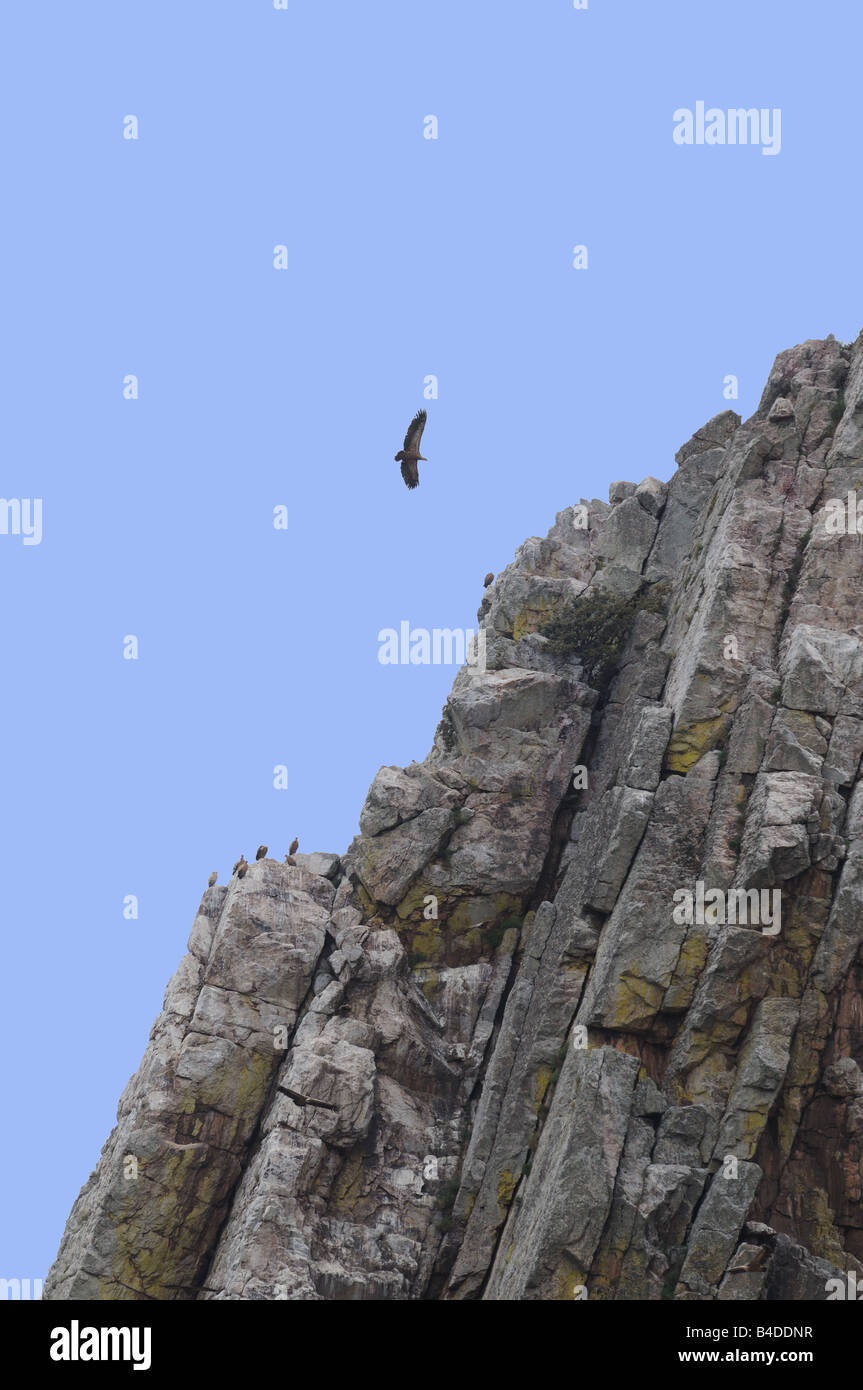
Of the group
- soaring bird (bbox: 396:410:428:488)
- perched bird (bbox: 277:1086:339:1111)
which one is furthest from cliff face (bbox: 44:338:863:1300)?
soaring bird (bbox: 396:410:428:488)

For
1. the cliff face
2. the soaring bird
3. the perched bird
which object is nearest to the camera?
the cliff face

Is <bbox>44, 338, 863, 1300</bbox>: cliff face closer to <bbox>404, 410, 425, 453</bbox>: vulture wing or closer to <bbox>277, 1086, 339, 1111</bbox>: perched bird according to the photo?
<bbox>277, 1086, 339, 1111</bbox>: perched bird

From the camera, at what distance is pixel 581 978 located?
47375mm

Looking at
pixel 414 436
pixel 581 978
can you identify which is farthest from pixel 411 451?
pixel 581 978

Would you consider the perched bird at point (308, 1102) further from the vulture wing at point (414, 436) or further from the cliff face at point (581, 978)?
the vulture wing at point (414, 436)

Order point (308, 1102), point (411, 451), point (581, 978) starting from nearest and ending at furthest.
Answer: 1. point (581, 978)
2. point (308, 1102)
3. point (411, 451)

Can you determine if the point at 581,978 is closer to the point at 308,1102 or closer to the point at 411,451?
the point at 308,1102

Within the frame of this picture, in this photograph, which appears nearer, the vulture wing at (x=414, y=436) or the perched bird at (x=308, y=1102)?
the perched bird at (x=308, y=1102)

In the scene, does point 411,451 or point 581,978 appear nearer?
point 581,978

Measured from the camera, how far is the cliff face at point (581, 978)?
4119 cm

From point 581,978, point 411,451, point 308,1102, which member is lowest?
point 308,1102

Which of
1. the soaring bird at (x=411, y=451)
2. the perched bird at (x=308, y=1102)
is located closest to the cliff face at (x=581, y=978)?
the perched bird at (x=308, y=1102)

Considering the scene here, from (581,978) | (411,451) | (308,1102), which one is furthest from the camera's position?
(411,451)

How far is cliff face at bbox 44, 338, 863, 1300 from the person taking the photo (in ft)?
135
